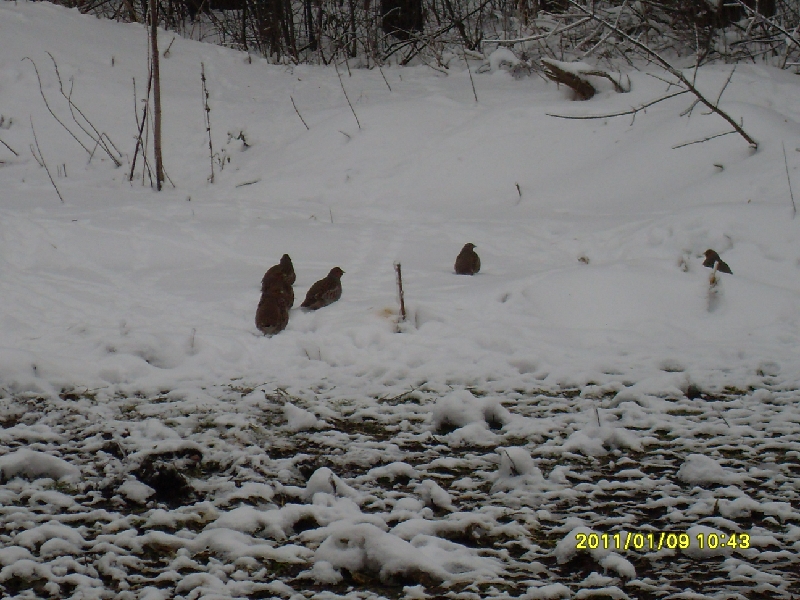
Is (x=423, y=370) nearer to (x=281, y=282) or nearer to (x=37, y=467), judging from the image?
(x=281, y=282)

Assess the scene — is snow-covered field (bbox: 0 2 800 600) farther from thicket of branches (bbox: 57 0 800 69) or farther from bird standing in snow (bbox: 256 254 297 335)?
thicket of branches (bbox: 57 0 800 69)

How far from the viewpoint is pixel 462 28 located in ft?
33.4

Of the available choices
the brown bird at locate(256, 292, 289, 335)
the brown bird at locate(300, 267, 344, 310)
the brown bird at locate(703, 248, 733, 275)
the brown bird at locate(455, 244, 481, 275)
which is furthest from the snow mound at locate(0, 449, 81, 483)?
the brown bird at locate(703, 248, 733, 275)

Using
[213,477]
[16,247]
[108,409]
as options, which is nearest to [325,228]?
[16,247]

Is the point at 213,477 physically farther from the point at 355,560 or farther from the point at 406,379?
the point at 406,379

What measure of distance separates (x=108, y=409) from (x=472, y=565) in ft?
5.01

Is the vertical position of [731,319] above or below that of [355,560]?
above

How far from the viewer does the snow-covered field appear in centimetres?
172

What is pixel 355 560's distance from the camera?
169cm

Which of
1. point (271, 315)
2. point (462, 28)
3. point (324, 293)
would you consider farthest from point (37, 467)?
point (462, 28)
